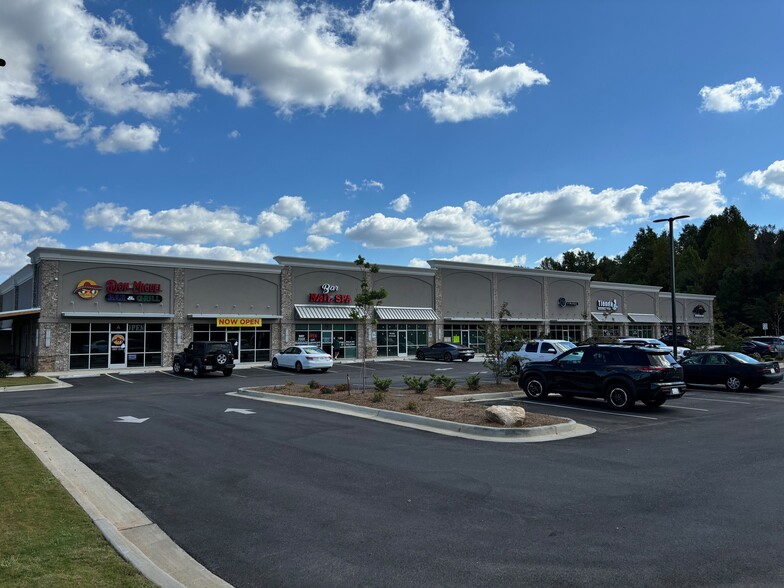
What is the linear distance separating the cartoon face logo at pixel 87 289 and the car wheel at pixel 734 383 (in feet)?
102

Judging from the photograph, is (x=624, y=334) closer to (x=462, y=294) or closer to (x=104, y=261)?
(x=462, y=294)

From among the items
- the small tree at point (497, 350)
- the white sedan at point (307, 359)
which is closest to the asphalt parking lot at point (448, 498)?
the small tree at point (497, 350)

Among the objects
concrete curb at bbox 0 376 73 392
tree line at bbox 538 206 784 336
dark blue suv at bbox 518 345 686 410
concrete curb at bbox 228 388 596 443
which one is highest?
tree line at bbox 538 206 784 336

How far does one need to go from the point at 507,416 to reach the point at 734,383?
1382 cm

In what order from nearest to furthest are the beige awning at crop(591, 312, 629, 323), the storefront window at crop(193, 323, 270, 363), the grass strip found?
1. the grass strip
2. the storefront window at crop(193, 323, 270, 363)
3. the beige awning at crop(591, 312, 629, 323)

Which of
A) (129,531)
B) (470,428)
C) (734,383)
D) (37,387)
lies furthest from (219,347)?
(129,531)

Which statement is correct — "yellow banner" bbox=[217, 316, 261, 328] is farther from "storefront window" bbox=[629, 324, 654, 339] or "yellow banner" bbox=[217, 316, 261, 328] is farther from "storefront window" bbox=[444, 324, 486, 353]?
→ "storefront window" bbox=[629, 324, 654, 339]

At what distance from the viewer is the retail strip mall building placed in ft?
102

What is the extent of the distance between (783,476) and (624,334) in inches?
2179

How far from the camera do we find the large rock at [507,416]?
38.2 feet

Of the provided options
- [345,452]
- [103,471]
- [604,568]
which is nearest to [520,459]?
[345,452]

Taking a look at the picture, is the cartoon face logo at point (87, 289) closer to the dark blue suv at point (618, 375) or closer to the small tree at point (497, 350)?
the small tree at point (497, 350)

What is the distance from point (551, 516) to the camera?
6234 mm

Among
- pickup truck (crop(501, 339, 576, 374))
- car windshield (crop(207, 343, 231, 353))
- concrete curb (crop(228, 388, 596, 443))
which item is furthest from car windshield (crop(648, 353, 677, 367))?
car windshield (crop(207, 343, 231, 353))
